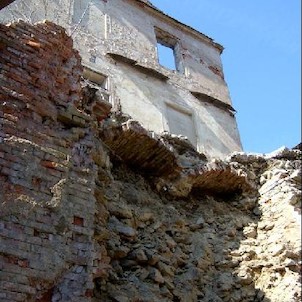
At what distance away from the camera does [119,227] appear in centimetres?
474

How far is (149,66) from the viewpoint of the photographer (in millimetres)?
10234

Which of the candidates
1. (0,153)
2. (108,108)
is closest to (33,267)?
(0,153)

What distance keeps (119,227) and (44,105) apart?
60.4 inches

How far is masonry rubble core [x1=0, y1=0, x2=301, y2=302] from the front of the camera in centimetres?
336

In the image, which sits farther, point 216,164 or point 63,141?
point 216,164

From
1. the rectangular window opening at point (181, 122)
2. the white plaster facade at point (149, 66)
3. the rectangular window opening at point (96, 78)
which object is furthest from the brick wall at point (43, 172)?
the rectangular window opening at point (181, 122)

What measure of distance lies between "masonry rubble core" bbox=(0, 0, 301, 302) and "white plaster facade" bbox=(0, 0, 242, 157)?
8.29 feet

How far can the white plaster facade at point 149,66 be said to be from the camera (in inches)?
356

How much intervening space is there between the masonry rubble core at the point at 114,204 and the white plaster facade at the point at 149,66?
99.5 inches

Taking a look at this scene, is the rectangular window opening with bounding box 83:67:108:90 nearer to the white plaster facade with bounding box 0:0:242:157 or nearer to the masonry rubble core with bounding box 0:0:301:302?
the white plaster facade with bounding box 0:0:242:157

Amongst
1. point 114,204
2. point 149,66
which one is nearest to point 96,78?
point 149,66

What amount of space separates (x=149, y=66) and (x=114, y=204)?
5.86 metres

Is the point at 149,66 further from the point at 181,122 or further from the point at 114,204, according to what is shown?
the point at 114,204

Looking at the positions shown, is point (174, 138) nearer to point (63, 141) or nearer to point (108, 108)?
point (108, 108)
